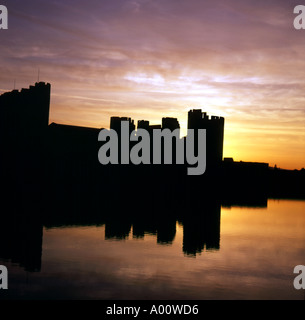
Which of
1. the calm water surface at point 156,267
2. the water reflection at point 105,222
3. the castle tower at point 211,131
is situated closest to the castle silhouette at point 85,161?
the castle tower at point 211,131

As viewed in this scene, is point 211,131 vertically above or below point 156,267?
above

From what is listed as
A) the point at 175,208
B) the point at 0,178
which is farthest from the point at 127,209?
the point at 0,178

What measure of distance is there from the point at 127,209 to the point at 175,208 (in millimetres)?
4469

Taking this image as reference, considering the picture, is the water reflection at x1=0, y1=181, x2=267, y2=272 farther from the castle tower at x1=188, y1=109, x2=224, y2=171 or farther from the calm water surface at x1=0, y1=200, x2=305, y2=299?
the castle tower at x1=188, y1=109, x2=224, y2=171

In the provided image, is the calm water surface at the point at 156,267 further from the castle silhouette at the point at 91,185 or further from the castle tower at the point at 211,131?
the castle tower at the point at 211,131

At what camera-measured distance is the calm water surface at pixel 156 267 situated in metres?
10.8

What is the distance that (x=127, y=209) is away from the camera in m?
30.4

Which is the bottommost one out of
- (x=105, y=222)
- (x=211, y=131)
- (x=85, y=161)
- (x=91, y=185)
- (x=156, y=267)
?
(x=156, y=267)

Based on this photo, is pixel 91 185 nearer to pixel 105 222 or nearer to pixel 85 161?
pixel 85 161

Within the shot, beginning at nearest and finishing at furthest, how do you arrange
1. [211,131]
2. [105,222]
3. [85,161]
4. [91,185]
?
[105,222], [91,185], [85,161], [211,131]

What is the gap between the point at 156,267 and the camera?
13602mm

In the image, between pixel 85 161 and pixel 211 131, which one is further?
pixel 211 131

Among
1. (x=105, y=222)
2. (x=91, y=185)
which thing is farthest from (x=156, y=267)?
(x=91, y=185)
